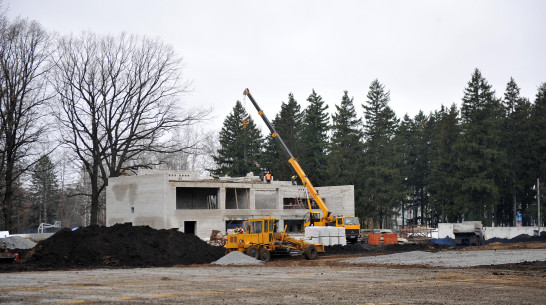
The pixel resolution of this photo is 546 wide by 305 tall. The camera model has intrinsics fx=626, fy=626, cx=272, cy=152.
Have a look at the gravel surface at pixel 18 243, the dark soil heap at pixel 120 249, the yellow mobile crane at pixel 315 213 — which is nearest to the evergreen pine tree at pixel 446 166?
the yellow mobile crane at pixel 315 213

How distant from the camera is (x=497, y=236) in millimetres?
60906

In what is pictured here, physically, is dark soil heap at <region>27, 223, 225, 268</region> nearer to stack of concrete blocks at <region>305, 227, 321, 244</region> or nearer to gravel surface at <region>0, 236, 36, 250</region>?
stack of concrete blocks at <region>305, 227, 321, 244</region>

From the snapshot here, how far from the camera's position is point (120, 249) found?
104ft

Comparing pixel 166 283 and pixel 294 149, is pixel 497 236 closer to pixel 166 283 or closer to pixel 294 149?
pixel 294 149

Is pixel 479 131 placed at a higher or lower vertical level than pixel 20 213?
higher

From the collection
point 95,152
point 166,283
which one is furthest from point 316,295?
point 95,152

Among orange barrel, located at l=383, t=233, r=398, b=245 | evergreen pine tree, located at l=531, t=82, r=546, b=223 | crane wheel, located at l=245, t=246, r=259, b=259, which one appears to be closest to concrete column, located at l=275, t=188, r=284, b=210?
orange barrel, located at l=383, t=233, r=398, b=245

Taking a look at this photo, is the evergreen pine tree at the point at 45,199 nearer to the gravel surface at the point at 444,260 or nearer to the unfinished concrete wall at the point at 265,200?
the unfinished concrete wall at the point at 265,200

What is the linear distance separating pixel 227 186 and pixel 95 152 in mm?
13107

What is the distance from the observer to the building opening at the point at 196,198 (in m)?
56.8

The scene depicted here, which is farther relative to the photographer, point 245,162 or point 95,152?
point 245,162

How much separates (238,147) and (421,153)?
85.2 ft

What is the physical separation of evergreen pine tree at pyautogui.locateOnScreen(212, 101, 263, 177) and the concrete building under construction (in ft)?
63.6

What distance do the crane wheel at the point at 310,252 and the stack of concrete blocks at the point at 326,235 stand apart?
4786mm
